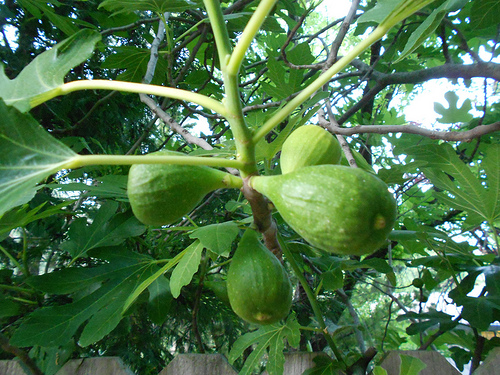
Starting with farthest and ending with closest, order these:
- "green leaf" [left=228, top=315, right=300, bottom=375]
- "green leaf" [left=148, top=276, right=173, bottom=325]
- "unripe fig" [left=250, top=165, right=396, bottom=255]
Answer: "green leaf" [left=148, top=276, right=173, bottom=325], "green leaf" [left=228, top=315, right=300, bottom=375], "unripe fig" [left=250, top=165, right=396, bottom=255]

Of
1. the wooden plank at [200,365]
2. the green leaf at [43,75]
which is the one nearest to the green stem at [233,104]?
the green leaf at [43,75]

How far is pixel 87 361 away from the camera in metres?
1.25

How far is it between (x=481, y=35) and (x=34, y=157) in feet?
9.86

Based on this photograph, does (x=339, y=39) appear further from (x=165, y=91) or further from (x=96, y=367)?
(x=96, y=367)

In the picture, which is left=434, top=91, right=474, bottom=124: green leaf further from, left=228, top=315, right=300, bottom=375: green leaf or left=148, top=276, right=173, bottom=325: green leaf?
left=148, top=276, right=173, bottom=325: green leaf

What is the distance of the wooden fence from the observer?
116cm

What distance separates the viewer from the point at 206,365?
47.5 inches

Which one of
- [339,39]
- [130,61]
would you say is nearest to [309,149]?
[339,39]

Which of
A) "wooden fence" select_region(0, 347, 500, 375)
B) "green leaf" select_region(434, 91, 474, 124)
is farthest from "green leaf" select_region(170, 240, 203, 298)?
"green leaf" select_region(434, 91, 474, 124)

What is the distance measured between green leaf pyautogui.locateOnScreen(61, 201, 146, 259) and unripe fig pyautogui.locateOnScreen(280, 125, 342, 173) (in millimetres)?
757

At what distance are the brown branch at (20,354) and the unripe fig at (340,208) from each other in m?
1.08

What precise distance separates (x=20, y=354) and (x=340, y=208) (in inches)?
47.3

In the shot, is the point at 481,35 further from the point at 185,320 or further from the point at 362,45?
the point at 185,320

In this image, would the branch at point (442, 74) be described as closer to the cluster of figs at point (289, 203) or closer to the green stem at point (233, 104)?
the cluster of figs at point (289, 203)
